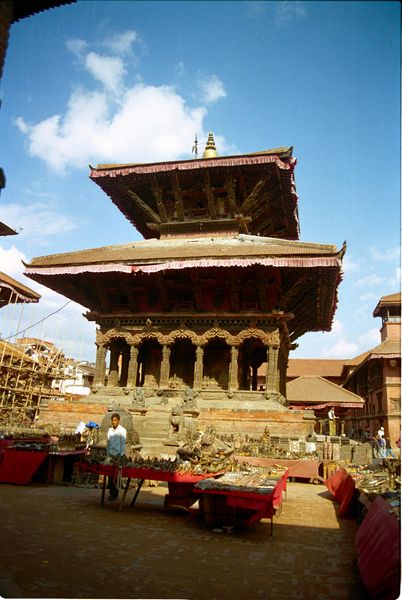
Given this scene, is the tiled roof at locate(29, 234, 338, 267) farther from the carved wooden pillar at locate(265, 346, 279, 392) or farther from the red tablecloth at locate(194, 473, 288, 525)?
the red tablecloth at locate(194, 473, 288, 525)

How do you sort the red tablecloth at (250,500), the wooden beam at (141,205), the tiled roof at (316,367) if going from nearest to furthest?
the red tablecloth at (250,500), the wooden beam at (141,205), the tiled roof at (316,367)

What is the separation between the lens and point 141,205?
22.0 metres

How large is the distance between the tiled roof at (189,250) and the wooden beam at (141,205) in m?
1.34

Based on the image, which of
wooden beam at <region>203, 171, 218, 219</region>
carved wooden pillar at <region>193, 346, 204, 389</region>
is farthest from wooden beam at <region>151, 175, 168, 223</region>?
carved wooden pillar at <region>193, 346, 204, 389</region>

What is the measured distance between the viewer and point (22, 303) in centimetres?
3512

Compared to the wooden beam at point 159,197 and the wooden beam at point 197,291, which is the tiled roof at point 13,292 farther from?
the wooden beam at point 197,291

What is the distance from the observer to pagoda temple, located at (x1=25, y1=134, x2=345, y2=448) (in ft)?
53.8

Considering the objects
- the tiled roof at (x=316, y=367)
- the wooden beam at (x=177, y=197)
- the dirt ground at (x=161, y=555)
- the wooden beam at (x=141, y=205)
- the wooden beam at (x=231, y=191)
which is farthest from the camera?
the tiled roof at (x=316, y=367)

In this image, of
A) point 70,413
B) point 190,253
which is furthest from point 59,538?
point 190,253

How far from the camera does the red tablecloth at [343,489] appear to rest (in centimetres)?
819

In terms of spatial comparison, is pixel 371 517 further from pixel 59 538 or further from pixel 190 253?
pixel 190 253

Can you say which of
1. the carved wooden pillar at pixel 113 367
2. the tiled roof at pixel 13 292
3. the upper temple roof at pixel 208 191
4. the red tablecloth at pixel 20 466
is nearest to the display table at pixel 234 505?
the red tablecloth at pixel 20 466

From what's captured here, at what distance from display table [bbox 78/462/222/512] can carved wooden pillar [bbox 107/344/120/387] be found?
11.5 meters

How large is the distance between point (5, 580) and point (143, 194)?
20.0 metres
